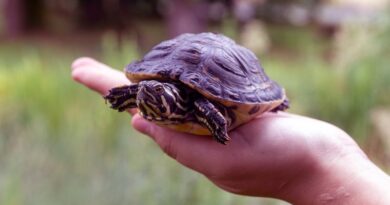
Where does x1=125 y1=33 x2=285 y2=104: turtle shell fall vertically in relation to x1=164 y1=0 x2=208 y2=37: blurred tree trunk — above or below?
above

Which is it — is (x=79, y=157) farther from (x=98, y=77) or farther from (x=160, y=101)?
(x=160, y=101)

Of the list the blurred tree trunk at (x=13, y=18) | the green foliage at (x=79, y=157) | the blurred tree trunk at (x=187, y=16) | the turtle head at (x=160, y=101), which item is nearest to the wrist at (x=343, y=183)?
the turtle head at (x=160, y=101)

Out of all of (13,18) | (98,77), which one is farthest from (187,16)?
(98,77)

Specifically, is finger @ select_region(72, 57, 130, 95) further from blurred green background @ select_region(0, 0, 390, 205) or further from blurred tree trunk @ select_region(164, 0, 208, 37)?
blurred tree trunk @ select_region(164, 0, 208, 37)

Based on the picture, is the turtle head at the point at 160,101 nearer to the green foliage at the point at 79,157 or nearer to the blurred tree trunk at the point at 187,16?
the green foliage at the point at 79,157

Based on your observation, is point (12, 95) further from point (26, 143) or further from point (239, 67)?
point (239, 67)

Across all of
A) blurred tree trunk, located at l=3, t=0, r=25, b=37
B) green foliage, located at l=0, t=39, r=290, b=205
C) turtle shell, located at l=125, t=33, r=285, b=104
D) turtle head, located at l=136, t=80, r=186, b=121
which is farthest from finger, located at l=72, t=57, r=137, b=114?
blurred tree trunk, located at l=3, t=0, r=25, b=37

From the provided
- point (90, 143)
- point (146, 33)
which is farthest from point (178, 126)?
point (146, 33)
